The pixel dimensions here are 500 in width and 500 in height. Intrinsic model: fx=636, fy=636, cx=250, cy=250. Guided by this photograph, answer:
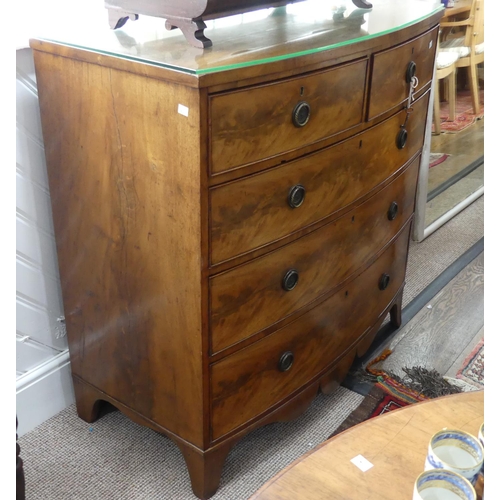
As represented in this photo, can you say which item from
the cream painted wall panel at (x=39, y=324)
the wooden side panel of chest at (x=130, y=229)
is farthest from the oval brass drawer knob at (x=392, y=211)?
the cream painted wall panel at (x=39, y=324)

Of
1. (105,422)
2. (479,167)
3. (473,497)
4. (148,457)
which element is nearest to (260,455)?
(148,457)

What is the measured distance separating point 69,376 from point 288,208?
88 cm

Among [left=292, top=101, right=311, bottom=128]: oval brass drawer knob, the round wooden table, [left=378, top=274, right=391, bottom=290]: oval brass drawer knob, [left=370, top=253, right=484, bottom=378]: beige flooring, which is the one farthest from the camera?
[left=370, top=253, right=484, bottom=378]: beige flooring

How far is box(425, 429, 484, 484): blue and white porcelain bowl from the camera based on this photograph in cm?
77

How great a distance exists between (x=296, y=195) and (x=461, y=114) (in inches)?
72.6

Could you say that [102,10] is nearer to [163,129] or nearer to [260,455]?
[163,129]

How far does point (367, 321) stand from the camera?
1.96 m

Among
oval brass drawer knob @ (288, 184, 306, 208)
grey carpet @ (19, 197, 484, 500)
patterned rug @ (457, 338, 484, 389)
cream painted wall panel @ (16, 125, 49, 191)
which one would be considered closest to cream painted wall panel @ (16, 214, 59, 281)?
cream painted wall panel @ (16, 125, 49, 191)

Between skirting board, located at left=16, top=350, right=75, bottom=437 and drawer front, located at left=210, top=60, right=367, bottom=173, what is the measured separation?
2.94ft

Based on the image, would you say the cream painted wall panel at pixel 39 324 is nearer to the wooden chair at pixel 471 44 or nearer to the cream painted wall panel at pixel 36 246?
the cream painted wall panel at pixel 36 246

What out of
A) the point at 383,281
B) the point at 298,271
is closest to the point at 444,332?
the point at 383,281

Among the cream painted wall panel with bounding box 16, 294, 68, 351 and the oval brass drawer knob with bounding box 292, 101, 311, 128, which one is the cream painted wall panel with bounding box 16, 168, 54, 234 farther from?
the oval brass drawer knob with bounding box 292, 101, 311, 128

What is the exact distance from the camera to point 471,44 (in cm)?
285

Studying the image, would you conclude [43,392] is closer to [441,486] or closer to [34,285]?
[34,285]
